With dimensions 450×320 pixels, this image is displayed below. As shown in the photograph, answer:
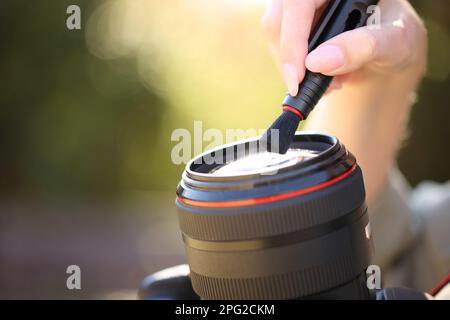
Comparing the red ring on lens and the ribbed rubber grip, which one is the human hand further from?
the red ring on lens

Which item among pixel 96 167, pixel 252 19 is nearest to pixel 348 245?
pixel 252 19

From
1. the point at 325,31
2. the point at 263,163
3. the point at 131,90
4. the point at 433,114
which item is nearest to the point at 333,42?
the point at 325,31

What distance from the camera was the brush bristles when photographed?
0.65 metres

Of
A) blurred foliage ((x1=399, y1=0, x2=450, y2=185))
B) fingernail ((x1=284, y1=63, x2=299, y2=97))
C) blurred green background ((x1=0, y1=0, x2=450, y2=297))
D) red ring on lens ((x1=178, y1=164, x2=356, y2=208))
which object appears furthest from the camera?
blurred green background ((x1=0, y1=0, x2=450, y2=297))

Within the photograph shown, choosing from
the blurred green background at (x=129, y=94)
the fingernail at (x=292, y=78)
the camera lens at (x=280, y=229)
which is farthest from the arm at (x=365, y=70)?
the blurred green background at (x=129, y=94)

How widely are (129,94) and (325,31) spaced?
217cm

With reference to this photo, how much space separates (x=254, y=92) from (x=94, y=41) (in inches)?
27.0

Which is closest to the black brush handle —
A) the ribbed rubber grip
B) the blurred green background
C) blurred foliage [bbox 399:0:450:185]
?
the ribbed rubber grip

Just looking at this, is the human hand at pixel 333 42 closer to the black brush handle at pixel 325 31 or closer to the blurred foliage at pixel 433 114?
the black brush handle at pixel 325 31

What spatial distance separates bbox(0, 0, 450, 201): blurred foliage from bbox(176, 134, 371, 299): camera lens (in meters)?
1.66

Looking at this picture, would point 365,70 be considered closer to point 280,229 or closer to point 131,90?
point 280,229

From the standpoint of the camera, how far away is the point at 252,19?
2.27 m

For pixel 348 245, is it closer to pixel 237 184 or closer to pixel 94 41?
pixel 237 184

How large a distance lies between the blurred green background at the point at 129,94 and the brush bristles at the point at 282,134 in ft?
5.12
